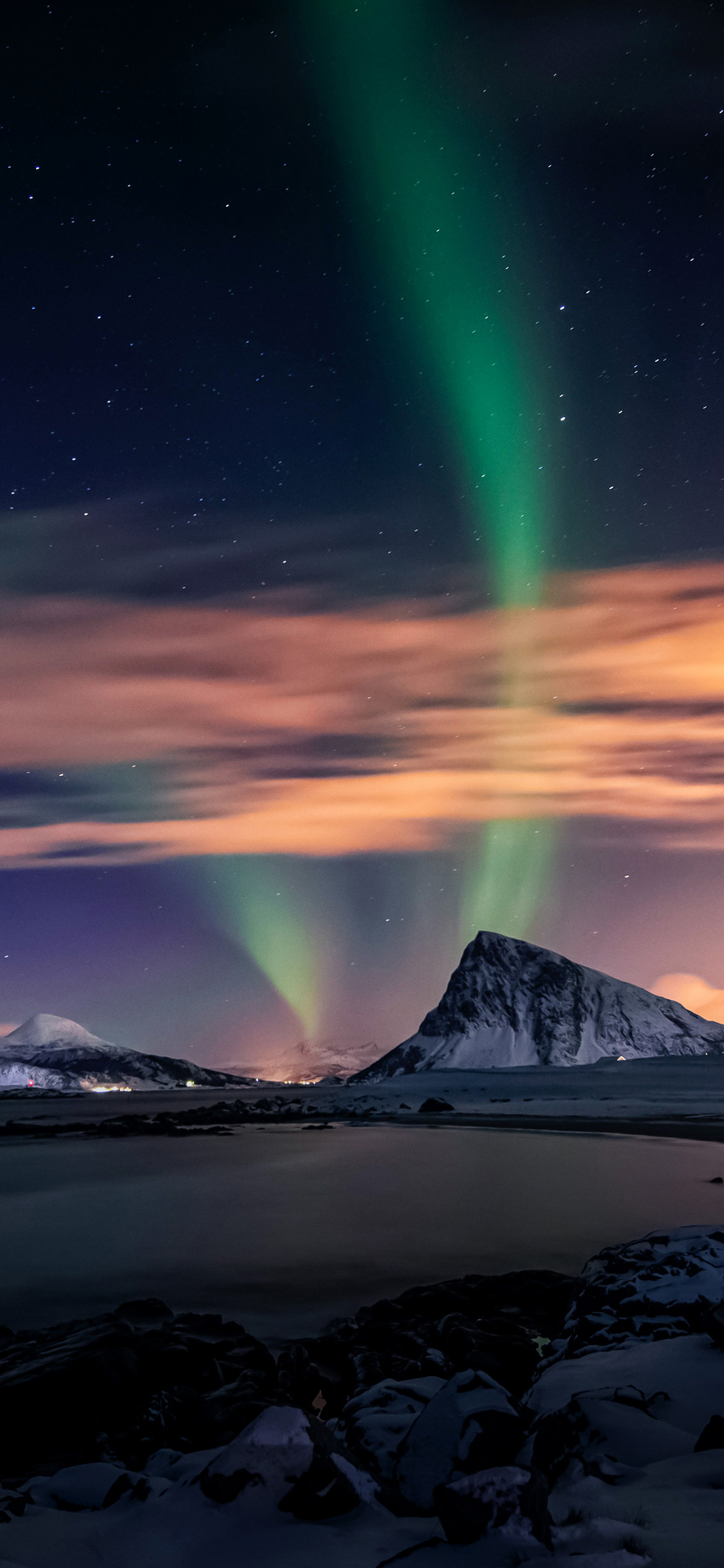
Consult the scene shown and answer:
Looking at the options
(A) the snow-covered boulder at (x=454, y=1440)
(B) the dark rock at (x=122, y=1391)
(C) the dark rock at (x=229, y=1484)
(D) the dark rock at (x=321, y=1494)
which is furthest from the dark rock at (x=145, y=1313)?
(D) the dark rock at (x=321, y=1494)

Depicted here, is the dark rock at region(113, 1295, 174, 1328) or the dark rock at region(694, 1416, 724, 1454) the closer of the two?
the dark rock at region(694, 1416, 724, 1454)

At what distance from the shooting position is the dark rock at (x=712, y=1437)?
5.63 metres

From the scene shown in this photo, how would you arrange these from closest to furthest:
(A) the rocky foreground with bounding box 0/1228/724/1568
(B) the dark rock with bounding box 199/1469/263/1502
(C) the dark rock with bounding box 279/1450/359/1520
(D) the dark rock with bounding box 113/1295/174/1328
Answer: (A) the rocky foreground with bounding box 0/1228/724/1568 < (C) the dark rock with bounding box 279/1450/359/1520 < (B) the dark rock with bounding box 199/1469/263/1502 < (D) the dark rock with bounding box 113/1295/174/1328

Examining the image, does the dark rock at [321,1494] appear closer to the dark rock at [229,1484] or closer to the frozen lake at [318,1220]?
the dark rock at [229,1484]

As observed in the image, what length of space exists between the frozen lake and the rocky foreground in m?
2.36

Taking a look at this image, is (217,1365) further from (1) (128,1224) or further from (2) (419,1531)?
(1) (128,1224)

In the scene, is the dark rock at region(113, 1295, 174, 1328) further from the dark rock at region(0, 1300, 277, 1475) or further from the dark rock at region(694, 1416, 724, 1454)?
the dark rock at region(694, 1416, 724, 1454)

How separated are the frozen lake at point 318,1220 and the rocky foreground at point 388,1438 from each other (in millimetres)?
2359

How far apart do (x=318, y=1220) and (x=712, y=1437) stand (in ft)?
49.5

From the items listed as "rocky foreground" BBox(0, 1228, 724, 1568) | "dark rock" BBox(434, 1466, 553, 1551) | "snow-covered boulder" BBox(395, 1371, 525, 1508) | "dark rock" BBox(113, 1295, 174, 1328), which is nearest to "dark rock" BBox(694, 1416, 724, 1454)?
"rocky foreground" BBox(0, 1228, 724, 1568)

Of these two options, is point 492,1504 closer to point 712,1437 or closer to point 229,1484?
point 229,1484

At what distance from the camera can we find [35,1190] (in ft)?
90.3

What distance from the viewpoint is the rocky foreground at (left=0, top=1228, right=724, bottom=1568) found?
14.7 feet

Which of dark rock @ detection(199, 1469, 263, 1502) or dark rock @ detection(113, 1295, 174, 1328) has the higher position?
dark rock @ detection(199, 1469, 263, 1502)
